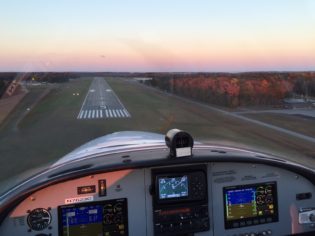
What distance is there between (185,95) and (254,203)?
240cm

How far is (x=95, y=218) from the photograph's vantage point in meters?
2.69

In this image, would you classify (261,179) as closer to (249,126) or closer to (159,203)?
(159,203)

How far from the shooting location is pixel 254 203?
3.02m

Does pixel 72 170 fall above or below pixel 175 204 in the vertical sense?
above

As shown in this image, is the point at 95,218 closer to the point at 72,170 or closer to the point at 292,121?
the point at 72,170

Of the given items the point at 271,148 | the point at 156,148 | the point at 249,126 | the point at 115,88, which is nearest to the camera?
the point at 156,148

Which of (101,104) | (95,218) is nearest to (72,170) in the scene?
(95,218)

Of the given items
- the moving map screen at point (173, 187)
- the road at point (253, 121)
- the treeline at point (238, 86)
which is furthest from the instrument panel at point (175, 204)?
the road at point (253, 121)

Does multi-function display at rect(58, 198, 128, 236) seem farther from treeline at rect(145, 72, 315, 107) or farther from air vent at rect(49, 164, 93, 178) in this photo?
treeline at rect(145, 72, 315, 107)

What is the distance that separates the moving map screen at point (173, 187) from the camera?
2.77 meters

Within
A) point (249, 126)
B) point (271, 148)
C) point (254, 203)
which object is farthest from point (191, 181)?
point (249, 126)

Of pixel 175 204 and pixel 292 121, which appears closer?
pixel 175 204

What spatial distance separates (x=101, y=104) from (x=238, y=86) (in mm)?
1954

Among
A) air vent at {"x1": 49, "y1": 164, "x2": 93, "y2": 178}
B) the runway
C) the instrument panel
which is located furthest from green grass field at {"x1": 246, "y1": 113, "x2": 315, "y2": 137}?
air vent at {"x1": 49, "y1": 164, "x2": 93, "y2": 178}
